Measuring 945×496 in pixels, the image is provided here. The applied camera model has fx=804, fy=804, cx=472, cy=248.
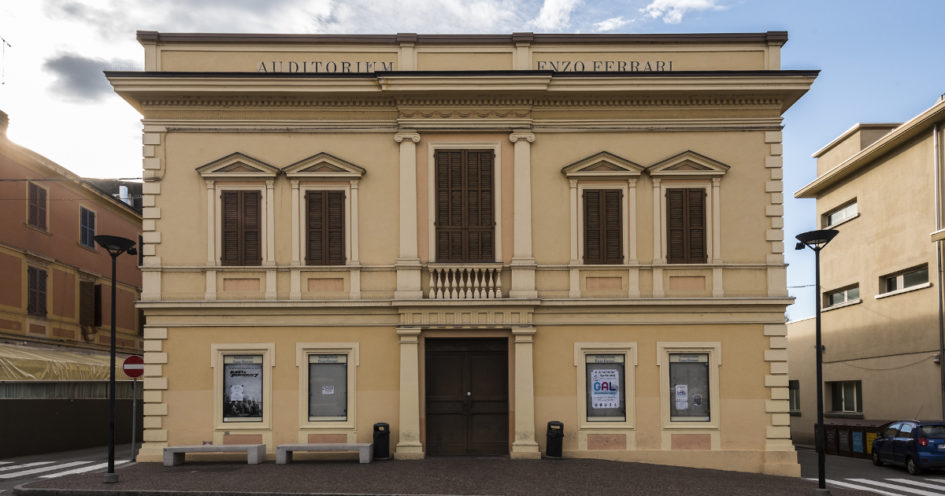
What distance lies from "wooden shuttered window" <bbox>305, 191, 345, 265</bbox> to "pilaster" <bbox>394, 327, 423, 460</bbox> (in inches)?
94.7

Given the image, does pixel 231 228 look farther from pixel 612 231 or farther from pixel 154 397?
pixel 612 231

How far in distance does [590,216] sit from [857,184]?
18.5m

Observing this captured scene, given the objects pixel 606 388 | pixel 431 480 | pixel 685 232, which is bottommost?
pixel 431 480

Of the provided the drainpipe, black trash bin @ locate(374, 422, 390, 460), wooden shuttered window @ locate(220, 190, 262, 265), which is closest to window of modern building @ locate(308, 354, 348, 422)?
black trash bin @ locate(374, 422, 390, 460)

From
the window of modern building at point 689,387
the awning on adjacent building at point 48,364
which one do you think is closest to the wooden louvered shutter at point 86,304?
the awning on adjacent building at point 48,364

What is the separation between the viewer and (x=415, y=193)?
61.9ft

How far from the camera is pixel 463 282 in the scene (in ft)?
61.5

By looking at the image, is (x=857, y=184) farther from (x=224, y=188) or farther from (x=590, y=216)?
(x=224, y=188)

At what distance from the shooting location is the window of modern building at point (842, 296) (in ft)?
109

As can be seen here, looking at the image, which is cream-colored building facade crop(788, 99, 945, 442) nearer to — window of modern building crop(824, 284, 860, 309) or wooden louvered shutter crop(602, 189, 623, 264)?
window of modern building crop(824, 284, 860, 309)

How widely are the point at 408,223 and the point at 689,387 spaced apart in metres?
7.57

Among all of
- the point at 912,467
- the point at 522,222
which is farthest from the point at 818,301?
the point at 912,467

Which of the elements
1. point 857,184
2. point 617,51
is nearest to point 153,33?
point 617,51

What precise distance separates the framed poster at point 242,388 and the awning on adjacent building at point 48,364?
7413 millimetres
